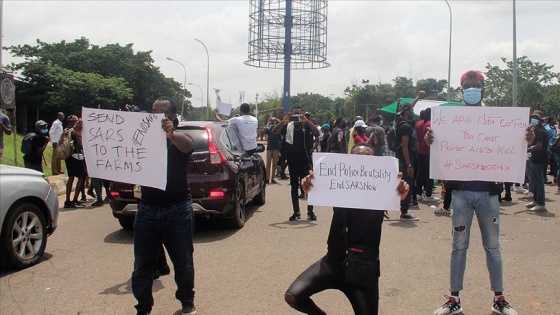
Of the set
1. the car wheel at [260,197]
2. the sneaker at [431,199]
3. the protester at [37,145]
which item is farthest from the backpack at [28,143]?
the sneaker at [431,199]

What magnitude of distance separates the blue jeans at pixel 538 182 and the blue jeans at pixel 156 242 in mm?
8086

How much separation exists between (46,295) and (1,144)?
27.2ft

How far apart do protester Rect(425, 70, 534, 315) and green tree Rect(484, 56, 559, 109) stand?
49976mm

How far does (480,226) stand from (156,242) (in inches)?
109

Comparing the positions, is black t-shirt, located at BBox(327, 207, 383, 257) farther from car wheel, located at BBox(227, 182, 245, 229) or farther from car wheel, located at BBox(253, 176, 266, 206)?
car wheel, located at BBox(253, 176, 266, 206)

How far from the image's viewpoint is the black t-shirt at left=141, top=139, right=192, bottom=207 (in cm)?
438

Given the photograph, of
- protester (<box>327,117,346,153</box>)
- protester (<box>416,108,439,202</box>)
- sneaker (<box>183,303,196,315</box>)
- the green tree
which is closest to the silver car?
sneaker (<box>183,303,196,315</box>)

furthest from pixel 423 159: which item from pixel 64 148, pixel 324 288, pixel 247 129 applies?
pixel 324 288

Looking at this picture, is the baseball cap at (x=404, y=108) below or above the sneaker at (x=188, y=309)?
above

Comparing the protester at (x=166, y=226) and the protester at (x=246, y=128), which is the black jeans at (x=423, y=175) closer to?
the protester at (x=246, y=128)

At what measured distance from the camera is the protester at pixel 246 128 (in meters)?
9.82

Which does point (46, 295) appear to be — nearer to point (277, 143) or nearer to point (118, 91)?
point (277, 143)

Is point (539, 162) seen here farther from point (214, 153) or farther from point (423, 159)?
point (214, 153)

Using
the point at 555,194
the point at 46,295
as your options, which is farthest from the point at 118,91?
the point at 46,295
